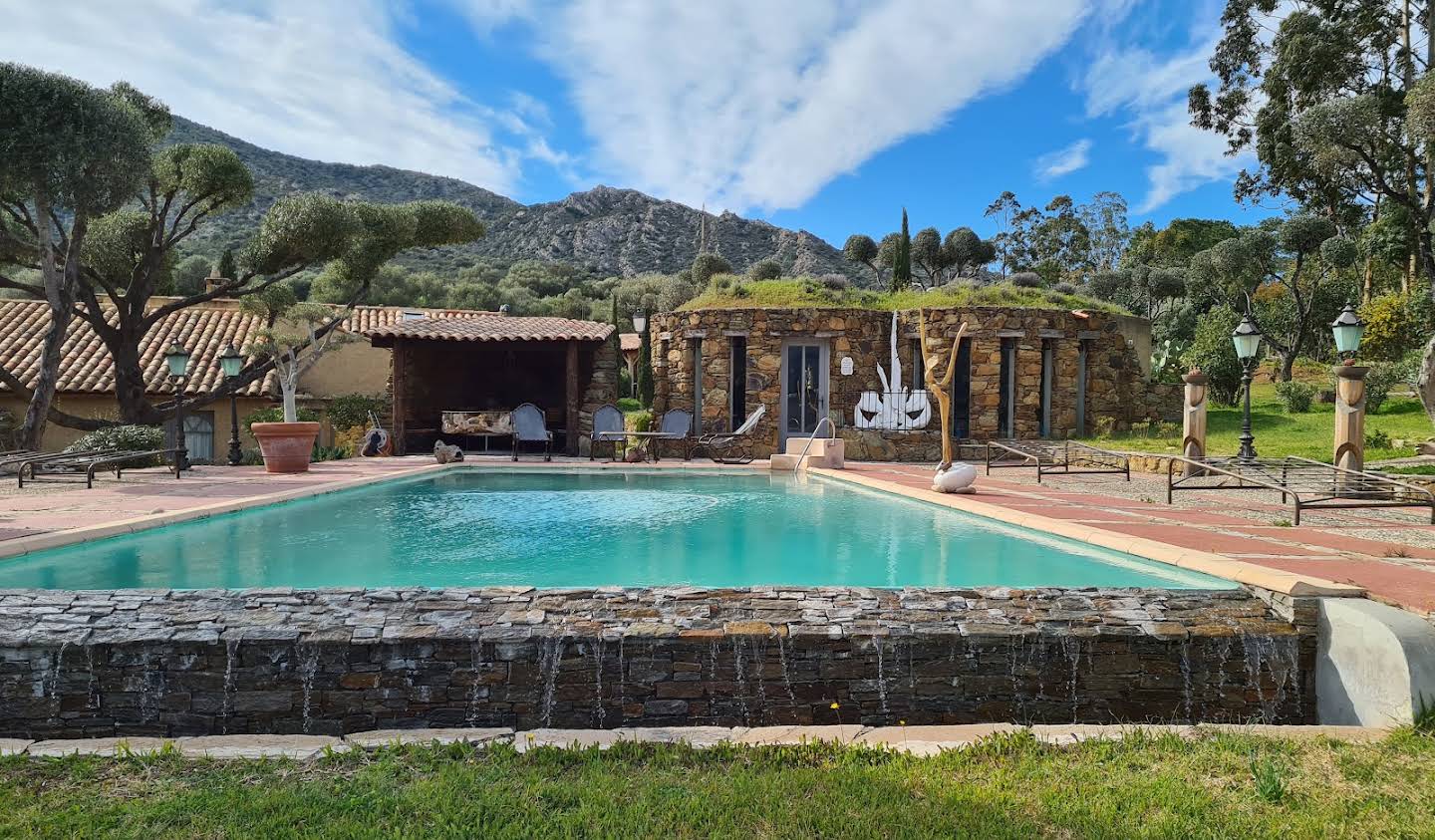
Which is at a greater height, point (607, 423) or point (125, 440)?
point (607, 423)

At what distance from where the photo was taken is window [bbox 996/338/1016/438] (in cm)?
1430

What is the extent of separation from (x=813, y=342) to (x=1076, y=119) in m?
21.7

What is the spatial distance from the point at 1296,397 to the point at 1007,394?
669 cm

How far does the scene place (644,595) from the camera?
12.4ft

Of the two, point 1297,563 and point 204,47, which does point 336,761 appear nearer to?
point 1297,563

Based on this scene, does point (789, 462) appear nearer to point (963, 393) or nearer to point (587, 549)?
point (963, 393)

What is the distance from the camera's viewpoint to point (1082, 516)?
6316 millimetres

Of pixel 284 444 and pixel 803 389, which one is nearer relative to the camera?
pixel 284 444

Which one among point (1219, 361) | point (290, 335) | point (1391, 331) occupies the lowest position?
point (1219, 361)

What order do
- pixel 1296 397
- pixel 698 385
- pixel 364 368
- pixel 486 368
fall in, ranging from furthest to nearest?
pixel 364 368 → pixel 486 368 → pixel 1296 397 → pixel 698 385

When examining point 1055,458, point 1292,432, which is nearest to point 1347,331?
point 1055,458

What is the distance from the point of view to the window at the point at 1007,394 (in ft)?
46.9

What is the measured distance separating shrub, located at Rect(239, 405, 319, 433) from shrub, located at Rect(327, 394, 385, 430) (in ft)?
1.30

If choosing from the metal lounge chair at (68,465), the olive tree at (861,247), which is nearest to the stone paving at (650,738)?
the metal lounge chair at (68,465)
